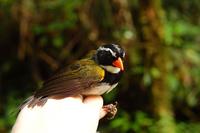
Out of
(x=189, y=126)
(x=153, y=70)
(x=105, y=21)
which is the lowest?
(x=189, y=126)

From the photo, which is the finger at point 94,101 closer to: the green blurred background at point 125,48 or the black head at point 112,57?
the black head at point 112,57

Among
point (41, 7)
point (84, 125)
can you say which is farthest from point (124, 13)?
point (84, 125)

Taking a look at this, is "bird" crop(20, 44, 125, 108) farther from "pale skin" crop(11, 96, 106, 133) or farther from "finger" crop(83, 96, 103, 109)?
"pale skin" crop(11, 96, 106, 133)

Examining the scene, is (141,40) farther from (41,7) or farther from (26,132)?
(26,132)

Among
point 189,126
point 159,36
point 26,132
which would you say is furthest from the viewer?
point 159,36

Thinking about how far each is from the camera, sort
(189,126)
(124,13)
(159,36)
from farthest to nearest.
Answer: (124,13) < (159,36) < (189,126)

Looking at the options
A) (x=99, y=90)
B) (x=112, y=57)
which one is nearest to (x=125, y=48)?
(x=112, y=57)

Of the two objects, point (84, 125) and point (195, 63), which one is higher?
point (84, 125)

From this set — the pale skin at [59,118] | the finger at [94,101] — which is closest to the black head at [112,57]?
the finger at [94,101]
